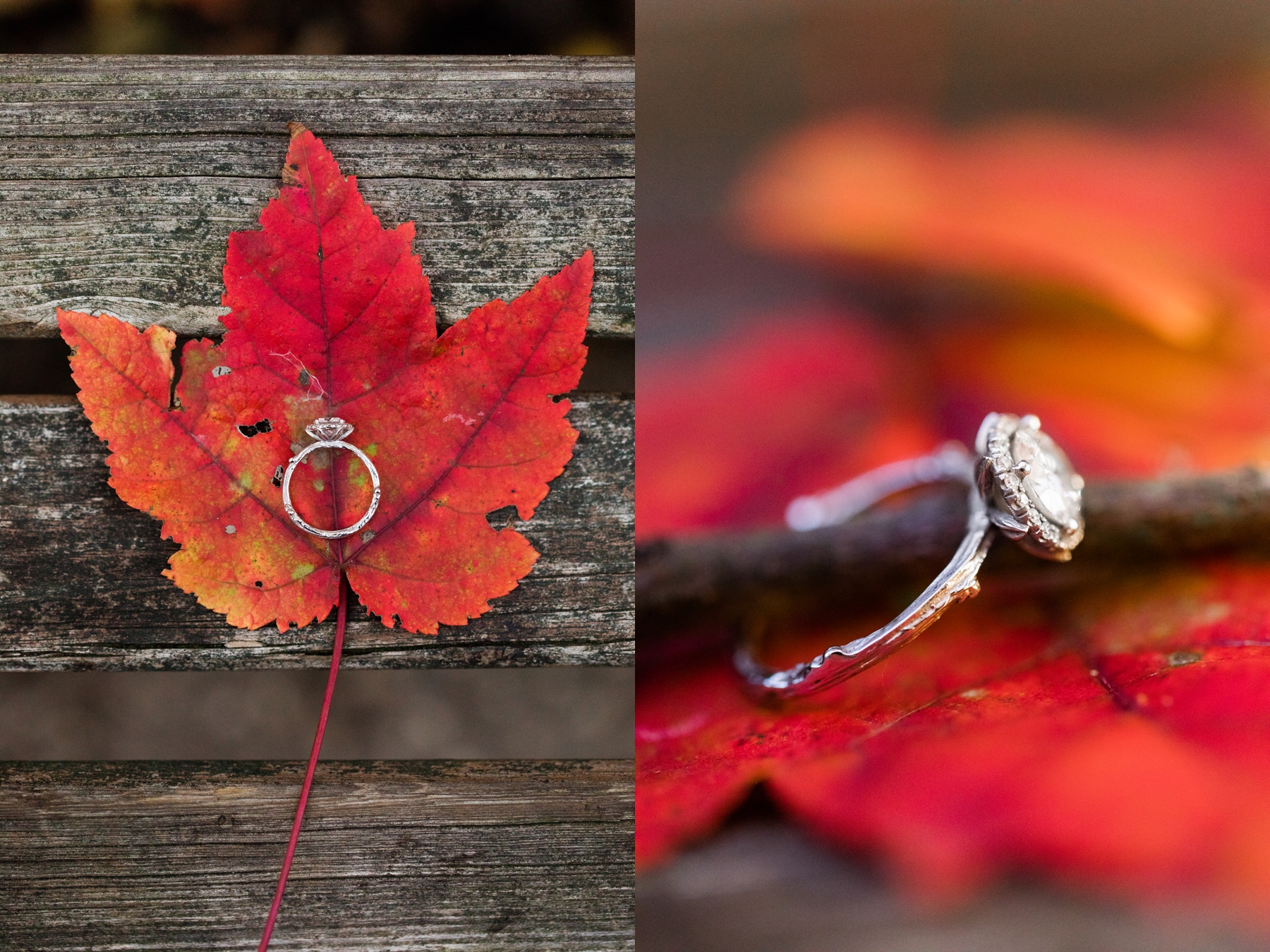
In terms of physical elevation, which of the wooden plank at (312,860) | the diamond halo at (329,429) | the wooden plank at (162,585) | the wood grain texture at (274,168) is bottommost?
the wooden plank at (312,860)

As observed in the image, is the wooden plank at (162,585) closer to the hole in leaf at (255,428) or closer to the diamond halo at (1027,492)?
the hole in leaf at (255,428)

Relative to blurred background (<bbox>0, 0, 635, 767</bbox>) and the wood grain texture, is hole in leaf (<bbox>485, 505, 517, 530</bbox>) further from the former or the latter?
blurred background (<bbox>0, 0, 635, 767</bbox>)

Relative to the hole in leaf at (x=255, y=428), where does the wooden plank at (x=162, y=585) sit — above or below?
below

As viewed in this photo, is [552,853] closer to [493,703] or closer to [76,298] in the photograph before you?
[493,703]

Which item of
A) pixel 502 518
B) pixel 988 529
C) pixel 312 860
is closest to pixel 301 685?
pixel 312 860

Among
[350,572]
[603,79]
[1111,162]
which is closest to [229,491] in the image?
[350,572]

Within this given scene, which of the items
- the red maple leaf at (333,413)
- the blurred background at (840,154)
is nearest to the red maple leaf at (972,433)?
the blurred background at (840,154)

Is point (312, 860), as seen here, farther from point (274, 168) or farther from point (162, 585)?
point (274, 168)
